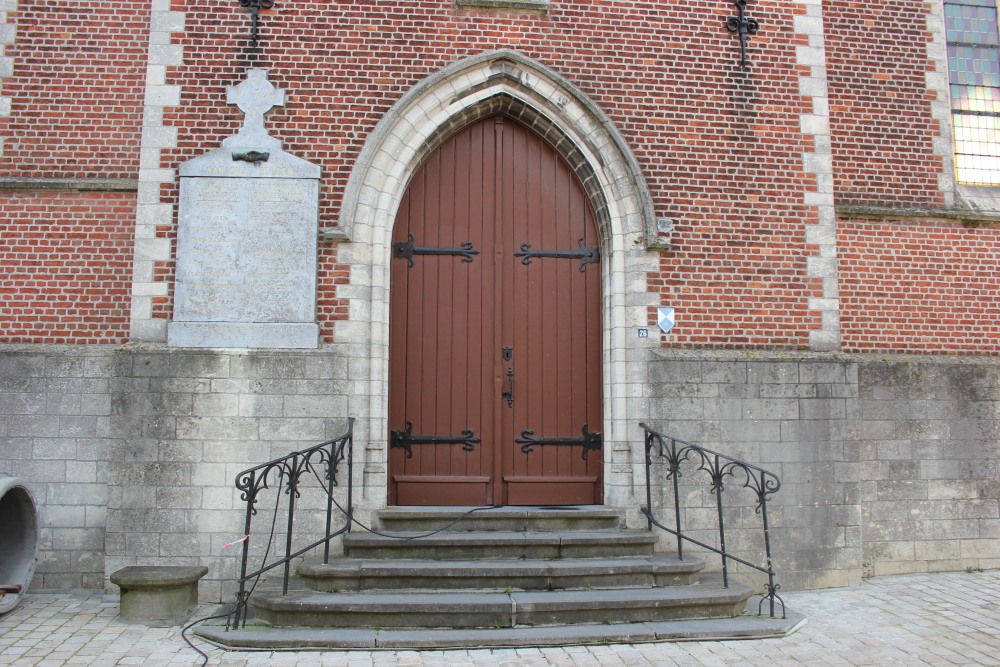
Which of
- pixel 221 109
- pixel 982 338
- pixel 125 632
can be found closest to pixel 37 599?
pixel 125 632

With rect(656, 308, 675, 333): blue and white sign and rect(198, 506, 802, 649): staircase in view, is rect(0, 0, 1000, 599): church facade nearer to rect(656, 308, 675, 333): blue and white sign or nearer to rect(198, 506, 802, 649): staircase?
rect(656, 308, 675, 333): blue and white sign

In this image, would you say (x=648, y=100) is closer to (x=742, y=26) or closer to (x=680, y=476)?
(x=742, y=26)

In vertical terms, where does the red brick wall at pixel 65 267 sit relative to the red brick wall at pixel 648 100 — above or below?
below

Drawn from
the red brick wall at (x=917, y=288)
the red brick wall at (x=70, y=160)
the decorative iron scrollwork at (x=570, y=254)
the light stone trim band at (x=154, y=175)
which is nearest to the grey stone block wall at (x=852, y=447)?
the red brick wall at (x=917, y=288)

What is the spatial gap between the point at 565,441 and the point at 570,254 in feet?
5.22

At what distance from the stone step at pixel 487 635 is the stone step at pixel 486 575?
40cm

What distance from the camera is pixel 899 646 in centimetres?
460

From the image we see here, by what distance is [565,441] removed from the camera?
6.25 meters

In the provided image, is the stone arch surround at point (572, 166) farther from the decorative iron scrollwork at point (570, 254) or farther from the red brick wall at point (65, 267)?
the red brick wall at point (65, 267)

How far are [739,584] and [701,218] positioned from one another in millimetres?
2934

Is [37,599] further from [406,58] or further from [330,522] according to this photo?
[406,58]

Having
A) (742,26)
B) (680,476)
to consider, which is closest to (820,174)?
(742,26)

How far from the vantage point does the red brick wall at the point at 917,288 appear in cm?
684

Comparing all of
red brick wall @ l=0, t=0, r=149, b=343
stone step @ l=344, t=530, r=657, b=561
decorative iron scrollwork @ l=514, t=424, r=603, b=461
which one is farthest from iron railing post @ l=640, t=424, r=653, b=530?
red brick wall @ l=0, t=0, r=149, b=343
